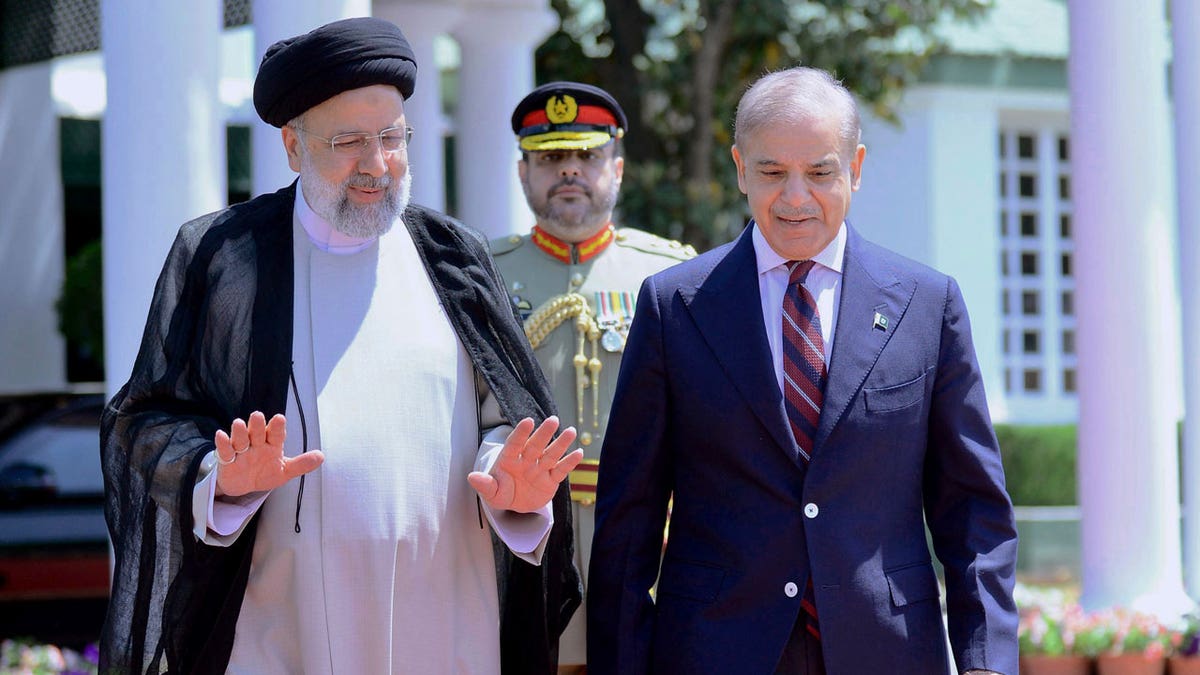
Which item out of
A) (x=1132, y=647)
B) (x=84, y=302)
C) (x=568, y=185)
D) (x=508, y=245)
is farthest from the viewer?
(x=84, y=302)

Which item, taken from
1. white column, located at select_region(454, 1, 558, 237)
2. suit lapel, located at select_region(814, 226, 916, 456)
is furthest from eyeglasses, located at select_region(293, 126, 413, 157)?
white column, located at select_region(454, 1, 558, 237)

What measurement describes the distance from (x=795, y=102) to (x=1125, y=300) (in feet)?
12.4

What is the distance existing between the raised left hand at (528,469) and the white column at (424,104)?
226 inches

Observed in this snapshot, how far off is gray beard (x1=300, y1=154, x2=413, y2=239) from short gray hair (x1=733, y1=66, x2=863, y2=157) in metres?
0.73

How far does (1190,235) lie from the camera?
6.68 metres

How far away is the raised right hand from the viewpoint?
290 centimetres

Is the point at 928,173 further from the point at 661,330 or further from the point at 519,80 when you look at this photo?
the point at 661,330

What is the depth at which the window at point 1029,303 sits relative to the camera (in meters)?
14.6

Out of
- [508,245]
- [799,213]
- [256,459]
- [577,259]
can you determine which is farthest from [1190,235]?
[256,459]

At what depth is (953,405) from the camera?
3.25m

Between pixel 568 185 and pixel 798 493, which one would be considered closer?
pixel 798 493

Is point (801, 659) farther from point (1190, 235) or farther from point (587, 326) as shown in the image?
point (1190, 235)

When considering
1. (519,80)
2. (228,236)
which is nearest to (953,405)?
(228,236)

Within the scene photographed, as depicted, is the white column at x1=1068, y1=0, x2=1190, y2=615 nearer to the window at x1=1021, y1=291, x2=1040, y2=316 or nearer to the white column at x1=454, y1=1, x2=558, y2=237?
the white column at x1=454, y1=1, x2=558, y2=237
